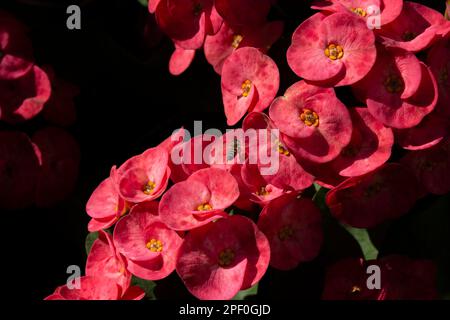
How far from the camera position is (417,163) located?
98cm

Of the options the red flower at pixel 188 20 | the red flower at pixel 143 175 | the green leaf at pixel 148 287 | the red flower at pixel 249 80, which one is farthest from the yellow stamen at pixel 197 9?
the green leaf at pixel 148 287

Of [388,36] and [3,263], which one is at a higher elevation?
[388,36]

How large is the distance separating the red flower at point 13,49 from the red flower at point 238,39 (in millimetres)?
330

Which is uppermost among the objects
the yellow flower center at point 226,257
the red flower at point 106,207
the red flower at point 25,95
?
the red flower at point 25,95

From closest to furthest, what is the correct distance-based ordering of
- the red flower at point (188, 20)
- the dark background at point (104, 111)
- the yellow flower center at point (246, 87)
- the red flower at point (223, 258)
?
the red flower at point (223, 258), the yellow flower center at point (246, 87), the red flower at point (188, 20), the dark background at point (104, 111)

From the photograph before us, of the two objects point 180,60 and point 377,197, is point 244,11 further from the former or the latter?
point 377,197

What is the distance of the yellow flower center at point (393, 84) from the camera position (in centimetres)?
91

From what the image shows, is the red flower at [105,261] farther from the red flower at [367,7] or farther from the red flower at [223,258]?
the red flower at [367,7]

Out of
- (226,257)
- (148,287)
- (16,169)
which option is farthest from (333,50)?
(16,169)

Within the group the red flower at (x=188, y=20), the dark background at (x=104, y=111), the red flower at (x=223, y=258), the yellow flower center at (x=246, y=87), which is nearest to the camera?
the red flower at (x=223, y=258)
